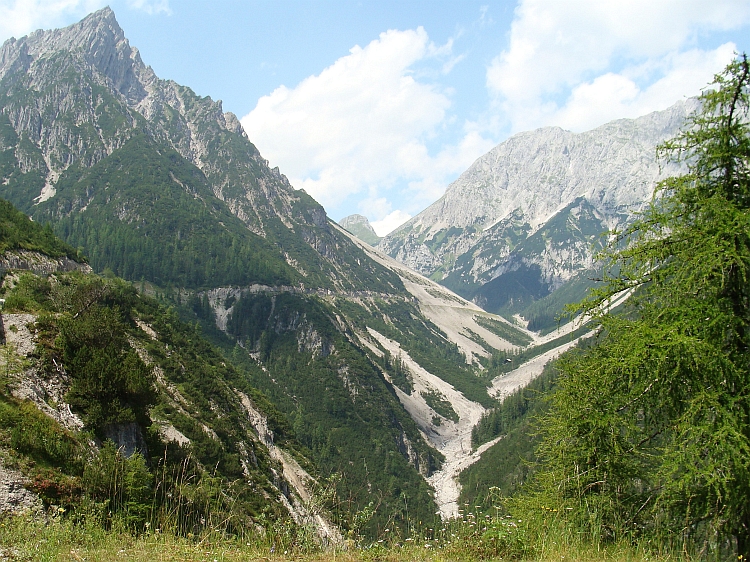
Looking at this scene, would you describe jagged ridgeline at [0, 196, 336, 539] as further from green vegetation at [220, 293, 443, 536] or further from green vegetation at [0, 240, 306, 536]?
green vegetation at [220, 293, 443, 536]

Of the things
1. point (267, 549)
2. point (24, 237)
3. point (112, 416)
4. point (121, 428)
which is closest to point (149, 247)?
point (24, 237)

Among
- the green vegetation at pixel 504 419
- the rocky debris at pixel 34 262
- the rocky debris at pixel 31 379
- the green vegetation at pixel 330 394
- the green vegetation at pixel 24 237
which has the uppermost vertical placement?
the green vegetation at pixel 24 237

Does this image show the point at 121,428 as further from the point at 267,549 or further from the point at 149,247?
the point at 149,247

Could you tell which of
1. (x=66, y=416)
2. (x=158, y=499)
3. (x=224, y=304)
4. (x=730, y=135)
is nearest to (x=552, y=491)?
(x=730, y=135)

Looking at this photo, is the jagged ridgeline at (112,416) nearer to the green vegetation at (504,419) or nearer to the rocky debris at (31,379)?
the rocky debris at (31,379)

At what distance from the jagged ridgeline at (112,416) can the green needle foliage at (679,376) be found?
6.00 m

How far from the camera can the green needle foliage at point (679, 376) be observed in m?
7.69

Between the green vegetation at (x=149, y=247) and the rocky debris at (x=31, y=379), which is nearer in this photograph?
the rocky debris at (x=31, y=379)

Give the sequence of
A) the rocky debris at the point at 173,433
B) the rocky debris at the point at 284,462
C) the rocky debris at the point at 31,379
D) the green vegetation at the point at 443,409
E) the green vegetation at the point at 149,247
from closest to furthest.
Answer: the rocky debris at the point at 31,379 < the rocky debris at the point at 173,433 < the rocky debris at the point at 284,462 < the green vegetation at the point at 149,247 < the green vegetation at the point at 443,409

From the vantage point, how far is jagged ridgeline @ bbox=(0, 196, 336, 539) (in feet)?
46.5

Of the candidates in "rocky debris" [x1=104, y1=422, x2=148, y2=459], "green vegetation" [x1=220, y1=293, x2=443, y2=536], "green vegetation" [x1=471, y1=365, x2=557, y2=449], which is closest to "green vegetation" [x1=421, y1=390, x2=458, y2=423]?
"green vegetation" [x1=471, y1=365, x2=557, y2=449]

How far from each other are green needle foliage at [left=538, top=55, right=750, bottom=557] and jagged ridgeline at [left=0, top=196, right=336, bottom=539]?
19.7 ft

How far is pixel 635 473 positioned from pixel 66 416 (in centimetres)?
2315

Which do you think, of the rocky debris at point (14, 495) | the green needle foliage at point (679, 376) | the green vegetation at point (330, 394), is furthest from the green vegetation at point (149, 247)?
the green needle foliage at point (679, 376)
